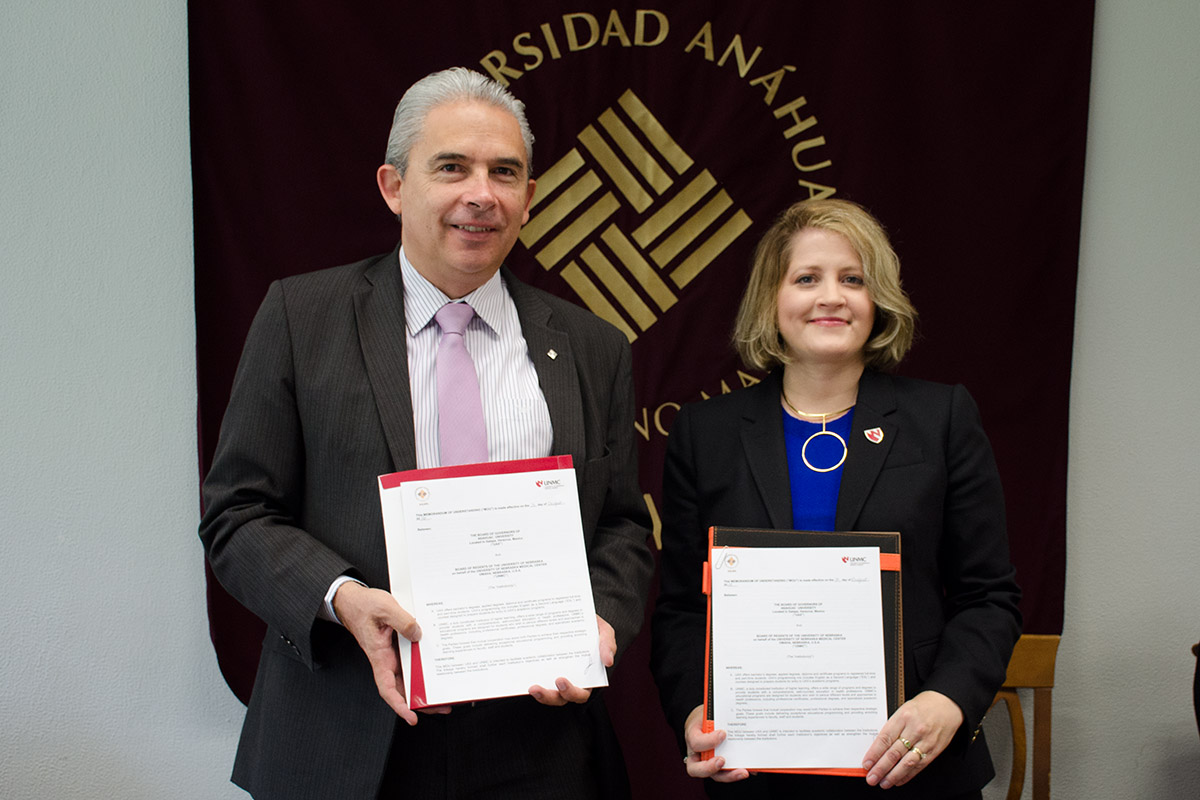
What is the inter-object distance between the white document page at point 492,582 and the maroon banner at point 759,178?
991 mm

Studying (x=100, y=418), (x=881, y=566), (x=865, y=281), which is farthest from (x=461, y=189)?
(x=100, y=418)

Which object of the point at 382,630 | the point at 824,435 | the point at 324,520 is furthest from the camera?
the point at 824,435

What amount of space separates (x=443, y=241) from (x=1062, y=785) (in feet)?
6.87

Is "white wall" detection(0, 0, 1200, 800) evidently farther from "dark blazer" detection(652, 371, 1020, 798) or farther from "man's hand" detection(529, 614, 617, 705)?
"man's hand" detection(529, 614, 617, 705)

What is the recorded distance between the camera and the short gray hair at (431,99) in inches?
49.7

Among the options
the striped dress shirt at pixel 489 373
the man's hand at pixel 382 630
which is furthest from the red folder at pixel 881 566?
the man's hand at pixel 382 630

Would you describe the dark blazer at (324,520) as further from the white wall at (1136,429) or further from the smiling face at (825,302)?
the white wall at (1136,429)

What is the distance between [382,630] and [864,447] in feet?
2.48

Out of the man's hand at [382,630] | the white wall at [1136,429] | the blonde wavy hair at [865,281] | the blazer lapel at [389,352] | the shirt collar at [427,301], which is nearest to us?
the man's hand at [382,630]

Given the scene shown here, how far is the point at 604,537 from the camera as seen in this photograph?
133 centimetres

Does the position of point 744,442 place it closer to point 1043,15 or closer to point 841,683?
point 841,683

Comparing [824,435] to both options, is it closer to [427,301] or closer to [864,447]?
[864,447]

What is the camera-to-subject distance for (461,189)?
4.08ft

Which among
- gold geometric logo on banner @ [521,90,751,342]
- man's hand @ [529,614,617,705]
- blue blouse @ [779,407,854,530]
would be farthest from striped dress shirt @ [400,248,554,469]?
gold geometric logo on banner @ [521,90,751,342]
